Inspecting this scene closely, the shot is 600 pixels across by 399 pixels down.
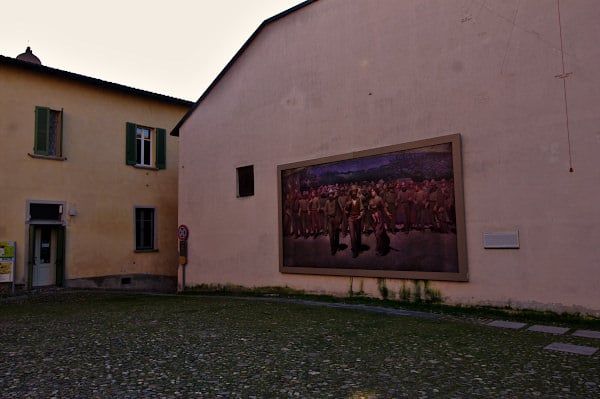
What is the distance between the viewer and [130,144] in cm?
1761

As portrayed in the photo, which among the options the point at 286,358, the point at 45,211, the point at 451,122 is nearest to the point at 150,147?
the point at 45,211

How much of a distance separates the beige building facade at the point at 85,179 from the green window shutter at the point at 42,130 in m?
0.03

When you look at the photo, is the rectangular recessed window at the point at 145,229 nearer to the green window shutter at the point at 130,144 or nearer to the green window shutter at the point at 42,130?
the green window shutter at the point at 130,144

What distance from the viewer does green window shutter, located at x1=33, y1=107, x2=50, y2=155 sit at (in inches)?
581

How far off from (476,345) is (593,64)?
5.47 m

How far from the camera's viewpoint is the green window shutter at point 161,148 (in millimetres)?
18531

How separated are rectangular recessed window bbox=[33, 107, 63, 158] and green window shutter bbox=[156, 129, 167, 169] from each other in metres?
3.87

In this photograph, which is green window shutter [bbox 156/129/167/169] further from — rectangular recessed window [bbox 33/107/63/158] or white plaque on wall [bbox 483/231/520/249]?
white plaque on wall [bbox 483/231/520/249]

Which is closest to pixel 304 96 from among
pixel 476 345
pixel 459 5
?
pixel 459 5

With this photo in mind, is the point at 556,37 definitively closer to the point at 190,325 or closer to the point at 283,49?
the point at 283,49

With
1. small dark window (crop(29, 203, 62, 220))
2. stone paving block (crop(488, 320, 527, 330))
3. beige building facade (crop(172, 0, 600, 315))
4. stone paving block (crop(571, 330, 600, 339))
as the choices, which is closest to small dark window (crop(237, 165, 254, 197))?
beige building facade (crop(172, 0, 600, 315))

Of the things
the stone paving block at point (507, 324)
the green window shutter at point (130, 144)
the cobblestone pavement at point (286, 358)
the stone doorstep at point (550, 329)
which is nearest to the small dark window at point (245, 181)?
the cobblestone pavement at point (286, 358)

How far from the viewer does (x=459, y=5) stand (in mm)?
9344

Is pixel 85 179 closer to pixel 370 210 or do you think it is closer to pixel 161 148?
pixel 161 148
